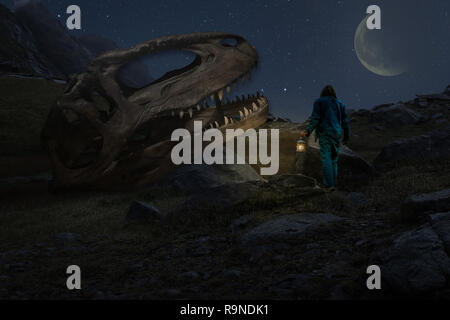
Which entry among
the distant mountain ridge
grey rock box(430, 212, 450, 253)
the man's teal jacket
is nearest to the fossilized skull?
the man's teal jacket

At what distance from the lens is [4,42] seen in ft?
210

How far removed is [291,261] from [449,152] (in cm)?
631

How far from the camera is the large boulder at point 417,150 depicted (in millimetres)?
7527

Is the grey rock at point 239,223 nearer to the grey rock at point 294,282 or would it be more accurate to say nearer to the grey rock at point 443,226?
the grey rock at point 294,282

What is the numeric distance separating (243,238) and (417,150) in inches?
239

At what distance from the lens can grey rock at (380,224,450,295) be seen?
212 cm

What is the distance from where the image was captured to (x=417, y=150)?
7.76 meters

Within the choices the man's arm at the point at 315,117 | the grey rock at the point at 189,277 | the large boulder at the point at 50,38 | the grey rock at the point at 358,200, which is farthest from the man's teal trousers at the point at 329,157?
the large boulder at the point at 50,38

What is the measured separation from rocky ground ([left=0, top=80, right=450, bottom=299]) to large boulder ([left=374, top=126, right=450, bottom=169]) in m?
0.09

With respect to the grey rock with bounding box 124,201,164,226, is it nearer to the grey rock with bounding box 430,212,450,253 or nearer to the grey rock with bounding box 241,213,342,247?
the grey rock with bounding box 241,213,342,247

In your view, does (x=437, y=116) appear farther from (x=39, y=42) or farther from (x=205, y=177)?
(x=39, y=42)

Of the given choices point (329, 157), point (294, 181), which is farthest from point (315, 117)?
point (294, 181)
